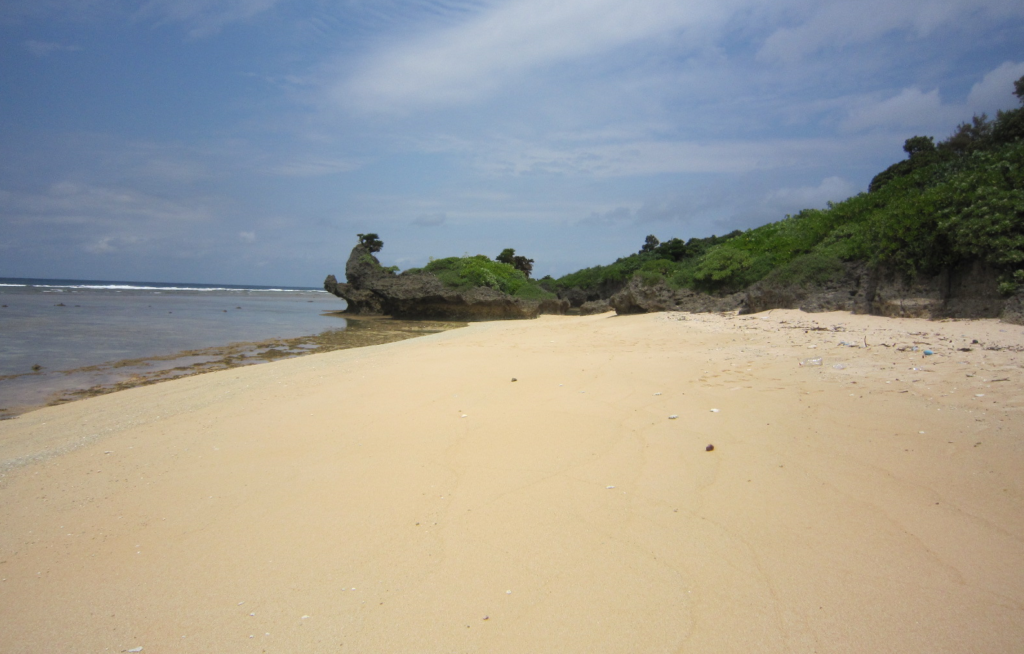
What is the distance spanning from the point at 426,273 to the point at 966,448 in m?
21.2

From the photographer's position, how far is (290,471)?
3.16 meters

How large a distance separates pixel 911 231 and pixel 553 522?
10100 millimetres

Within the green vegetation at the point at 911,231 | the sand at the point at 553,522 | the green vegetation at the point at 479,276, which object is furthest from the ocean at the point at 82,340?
the green vegetation at the point at 911,231

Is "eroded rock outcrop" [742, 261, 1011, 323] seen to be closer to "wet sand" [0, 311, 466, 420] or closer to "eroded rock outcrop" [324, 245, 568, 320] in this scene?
"wet sand" [0, 311, 466, 420]

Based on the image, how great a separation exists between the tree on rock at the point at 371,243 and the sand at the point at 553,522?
2270 centimetres

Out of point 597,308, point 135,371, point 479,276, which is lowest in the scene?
point 135,371

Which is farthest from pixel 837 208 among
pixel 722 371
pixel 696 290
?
pixel 722 371

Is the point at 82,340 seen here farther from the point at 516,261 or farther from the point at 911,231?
the point at 516,261

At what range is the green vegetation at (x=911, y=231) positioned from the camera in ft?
24.6

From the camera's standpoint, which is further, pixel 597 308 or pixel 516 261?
pixel 516 261

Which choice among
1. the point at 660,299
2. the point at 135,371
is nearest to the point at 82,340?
the point at 135,371

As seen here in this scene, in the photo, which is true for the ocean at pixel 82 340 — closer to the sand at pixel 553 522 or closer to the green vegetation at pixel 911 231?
the sand at pixel 553 522

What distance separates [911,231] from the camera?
9.00m

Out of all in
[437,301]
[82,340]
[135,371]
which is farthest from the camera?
[437,301]
